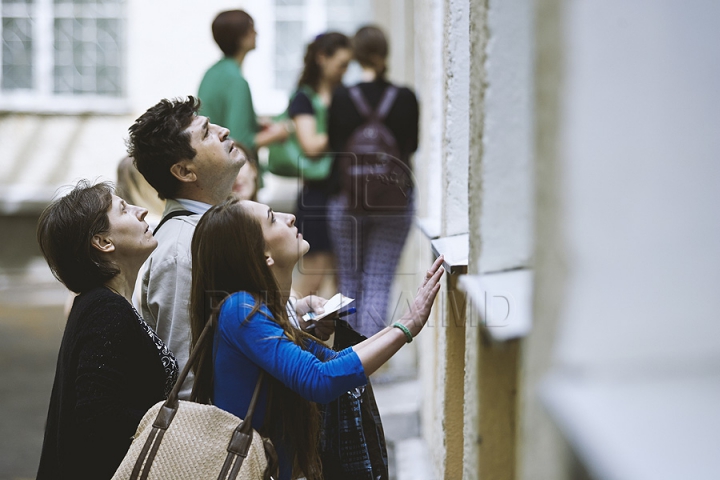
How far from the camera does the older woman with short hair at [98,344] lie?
2.33 meters

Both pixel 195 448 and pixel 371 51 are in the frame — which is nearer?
pixel 195 448

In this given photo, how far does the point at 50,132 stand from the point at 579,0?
11020mm

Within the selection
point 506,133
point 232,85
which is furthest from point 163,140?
point 232,85

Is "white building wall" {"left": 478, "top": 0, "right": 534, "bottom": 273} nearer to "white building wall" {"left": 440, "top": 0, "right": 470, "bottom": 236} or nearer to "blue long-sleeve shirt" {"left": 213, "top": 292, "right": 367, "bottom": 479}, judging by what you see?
"blue long-sleeve shirt" {"left": 213, "top": 292, "right": 367, "bottom": 479}

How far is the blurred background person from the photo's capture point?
5730 mm

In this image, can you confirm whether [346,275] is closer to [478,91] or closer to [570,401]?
[478,91]

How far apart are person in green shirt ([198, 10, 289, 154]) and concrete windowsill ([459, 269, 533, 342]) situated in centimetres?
256

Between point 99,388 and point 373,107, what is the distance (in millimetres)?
3375

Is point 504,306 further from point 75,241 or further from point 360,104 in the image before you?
point 360,104

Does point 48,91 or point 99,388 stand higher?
point 48,91

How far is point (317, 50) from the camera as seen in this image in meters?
5.85

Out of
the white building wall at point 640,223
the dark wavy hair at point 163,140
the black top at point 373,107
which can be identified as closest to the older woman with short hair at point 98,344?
the dark wavy hair at point 163,140

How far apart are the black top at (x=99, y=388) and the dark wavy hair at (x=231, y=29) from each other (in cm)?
228

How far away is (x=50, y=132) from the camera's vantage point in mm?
11398
